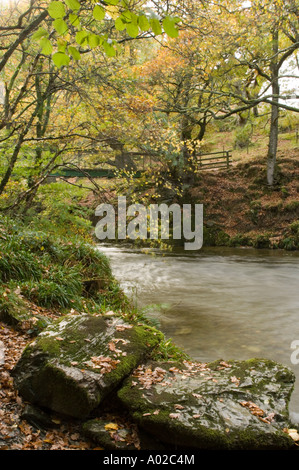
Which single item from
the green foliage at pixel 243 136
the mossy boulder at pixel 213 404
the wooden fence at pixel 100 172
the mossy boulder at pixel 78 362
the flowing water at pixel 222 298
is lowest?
the flowing water at pixel 222 298

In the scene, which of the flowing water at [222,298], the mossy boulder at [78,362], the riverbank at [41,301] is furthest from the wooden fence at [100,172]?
the mossy boulder at [78,362]

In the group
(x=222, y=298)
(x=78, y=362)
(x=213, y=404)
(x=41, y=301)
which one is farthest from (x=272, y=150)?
(x=78, y=362)

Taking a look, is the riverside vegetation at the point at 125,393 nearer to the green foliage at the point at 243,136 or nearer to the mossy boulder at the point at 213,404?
A: the mossy boulder at the point at 213,404

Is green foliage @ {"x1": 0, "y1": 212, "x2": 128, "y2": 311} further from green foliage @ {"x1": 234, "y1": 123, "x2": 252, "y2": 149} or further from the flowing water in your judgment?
green foliage @ {"x1": 234, "y1": 123, "x2": 252, "y2": 149}

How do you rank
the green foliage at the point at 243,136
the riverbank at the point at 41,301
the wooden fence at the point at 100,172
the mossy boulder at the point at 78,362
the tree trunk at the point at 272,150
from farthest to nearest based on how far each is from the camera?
the green foliage at the point at 243,136 < the tree trunk at the point at 272,150 < the wooden fence at the point at 100,172 < the mossy boulder at the point at 78,362 < the riverbank at the point at 41,301

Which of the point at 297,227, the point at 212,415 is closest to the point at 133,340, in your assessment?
the point at 212,415

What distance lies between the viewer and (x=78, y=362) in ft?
10.5

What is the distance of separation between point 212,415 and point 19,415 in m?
1.66

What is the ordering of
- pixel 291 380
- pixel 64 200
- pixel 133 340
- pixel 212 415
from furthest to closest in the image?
pixel 64 200 < pixel 133 340 < pixel 291 380 < pixel 212 415

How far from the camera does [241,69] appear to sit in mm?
15547

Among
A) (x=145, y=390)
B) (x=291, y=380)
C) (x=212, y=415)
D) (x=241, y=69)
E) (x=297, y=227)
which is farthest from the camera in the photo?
(x=241, y=69)

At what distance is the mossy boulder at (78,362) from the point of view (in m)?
2.96

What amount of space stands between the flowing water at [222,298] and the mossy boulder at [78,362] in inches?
67.4
